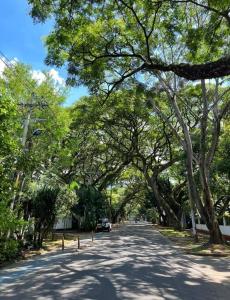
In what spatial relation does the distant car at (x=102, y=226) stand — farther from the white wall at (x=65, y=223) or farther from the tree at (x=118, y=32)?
the tree at (x=118, y=32)

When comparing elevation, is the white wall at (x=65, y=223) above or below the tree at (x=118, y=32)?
below

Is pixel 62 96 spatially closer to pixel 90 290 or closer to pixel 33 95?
pixel 33 95

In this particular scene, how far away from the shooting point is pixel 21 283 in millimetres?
11430

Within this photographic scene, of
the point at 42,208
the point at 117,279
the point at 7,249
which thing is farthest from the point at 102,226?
the point at 117,279

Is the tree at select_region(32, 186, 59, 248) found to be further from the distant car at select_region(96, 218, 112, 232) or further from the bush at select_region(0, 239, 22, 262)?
the distant car at select_region(96, 218, 112, 232)

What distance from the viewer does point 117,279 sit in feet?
38.0

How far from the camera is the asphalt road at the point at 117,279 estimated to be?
950 cm

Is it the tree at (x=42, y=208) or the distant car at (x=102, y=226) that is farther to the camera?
the distant car at (x=102, y=226)

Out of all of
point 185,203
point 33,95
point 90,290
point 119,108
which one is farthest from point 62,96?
point 185,203

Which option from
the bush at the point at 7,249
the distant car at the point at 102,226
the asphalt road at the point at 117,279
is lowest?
the asphalt road at the point at 117,279

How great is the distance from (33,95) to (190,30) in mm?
12044

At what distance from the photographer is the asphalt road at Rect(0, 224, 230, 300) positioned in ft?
31.2

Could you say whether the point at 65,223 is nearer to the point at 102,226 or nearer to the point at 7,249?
the point at 102,226

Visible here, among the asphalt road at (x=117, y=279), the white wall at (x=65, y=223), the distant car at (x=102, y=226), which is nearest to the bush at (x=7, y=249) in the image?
the asphalt road at (x=117, y=279)
